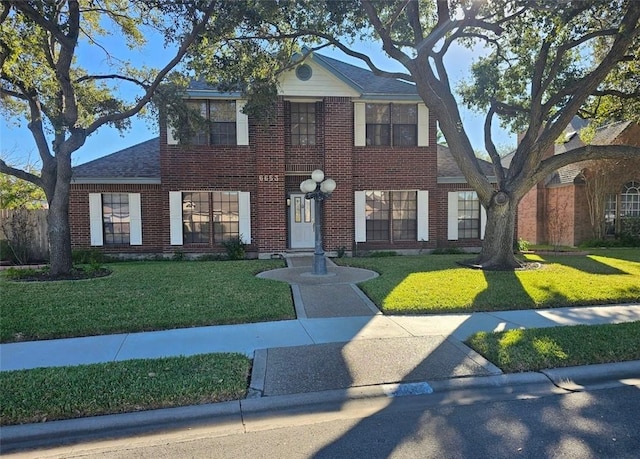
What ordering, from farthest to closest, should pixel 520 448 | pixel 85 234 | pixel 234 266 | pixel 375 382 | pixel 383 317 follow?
pixel 85 234 < pixel 234 266 < pixel 383 317 < pixel 375 382 < pixel 520 448

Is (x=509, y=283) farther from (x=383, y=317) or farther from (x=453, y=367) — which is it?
(x=453, y=367)

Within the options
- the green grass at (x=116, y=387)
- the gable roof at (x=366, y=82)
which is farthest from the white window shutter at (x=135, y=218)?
the green grass at (x=116, y=387)

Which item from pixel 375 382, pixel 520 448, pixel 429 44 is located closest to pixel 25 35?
pixel 429 44

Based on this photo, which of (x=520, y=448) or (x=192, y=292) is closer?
(x=520, y=448)

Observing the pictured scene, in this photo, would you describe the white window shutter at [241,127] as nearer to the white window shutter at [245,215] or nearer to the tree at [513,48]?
the white window shutter at [245,215]

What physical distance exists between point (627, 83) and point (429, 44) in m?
7.81

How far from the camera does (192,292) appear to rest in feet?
26.7

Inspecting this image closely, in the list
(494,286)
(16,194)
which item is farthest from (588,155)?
(16,194)

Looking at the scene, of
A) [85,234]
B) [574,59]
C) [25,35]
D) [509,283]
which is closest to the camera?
[509,283]

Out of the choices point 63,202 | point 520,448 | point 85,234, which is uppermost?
point 63,202

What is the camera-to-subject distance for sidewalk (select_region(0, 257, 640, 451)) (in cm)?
368

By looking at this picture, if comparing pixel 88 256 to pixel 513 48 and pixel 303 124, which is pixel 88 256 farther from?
pixel 513 48

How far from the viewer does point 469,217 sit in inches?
603

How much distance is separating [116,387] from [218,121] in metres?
11.3
